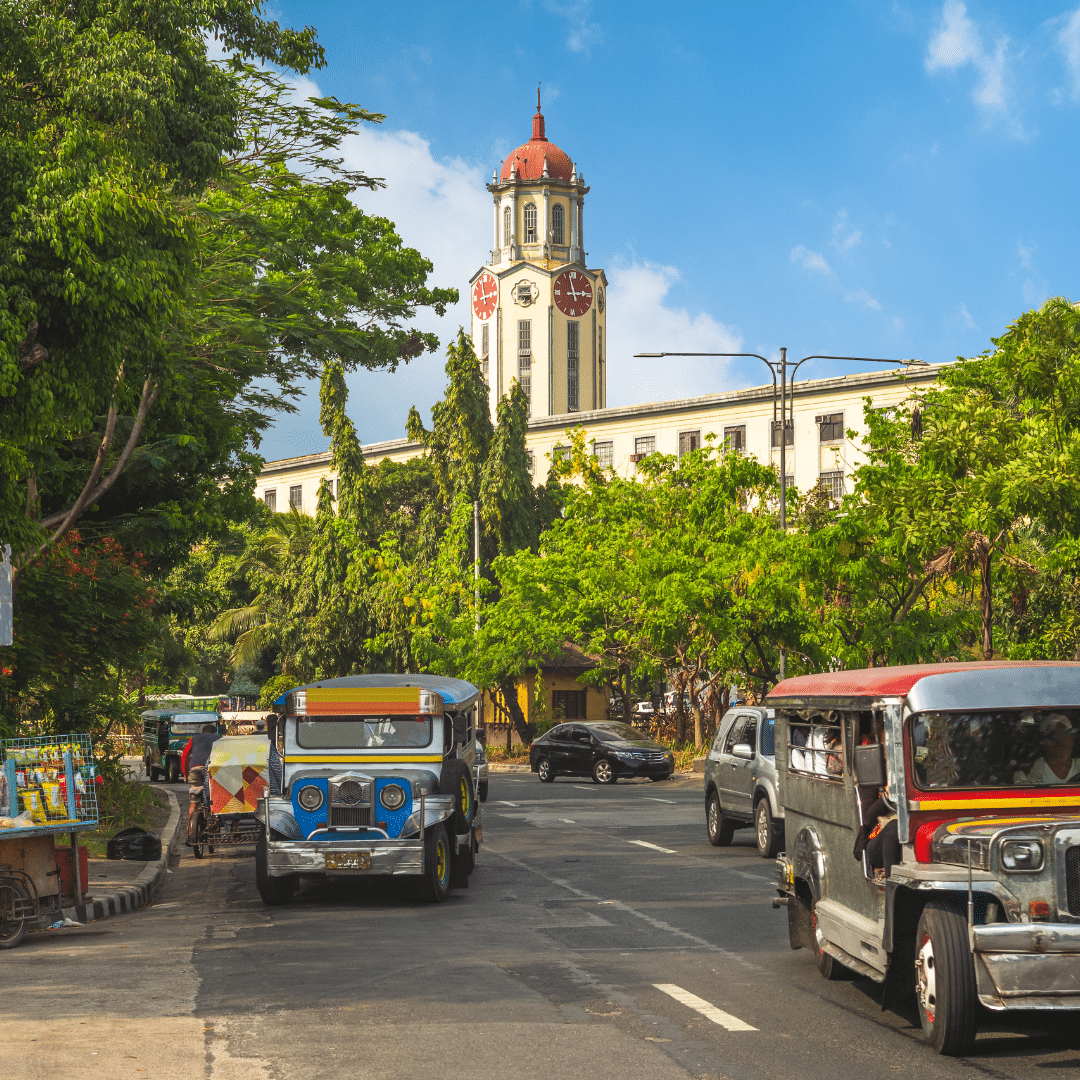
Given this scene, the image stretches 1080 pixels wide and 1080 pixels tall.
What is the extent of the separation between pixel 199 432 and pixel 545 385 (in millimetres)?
102210

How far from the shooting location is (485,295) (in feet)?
422

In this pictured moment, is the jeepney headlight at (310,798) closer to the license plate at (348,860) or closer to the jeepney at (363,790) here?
the jeepney at (363,790)

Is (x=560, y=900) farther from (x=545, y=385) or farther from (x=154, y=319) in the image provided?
(x=545, y=385)

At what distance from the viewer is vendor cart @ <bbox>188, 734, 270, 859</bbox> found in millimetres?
20234

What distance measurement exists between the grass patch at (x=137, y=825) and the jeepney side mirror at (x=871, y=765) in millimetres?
8992

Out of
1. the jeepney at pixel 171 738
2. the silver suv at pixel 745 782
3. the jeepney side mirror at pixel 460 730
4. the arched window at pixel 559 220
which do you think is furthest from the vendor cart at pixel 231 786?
the arched window at pixel 559 220

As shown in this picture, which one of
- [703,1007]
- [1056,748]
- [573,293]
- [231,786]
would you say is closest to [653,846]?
[231,786]

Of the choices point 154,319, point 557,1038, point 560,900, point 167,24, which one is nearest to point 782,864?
point 557,1038

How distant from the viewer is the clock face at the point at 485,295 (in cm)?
12725

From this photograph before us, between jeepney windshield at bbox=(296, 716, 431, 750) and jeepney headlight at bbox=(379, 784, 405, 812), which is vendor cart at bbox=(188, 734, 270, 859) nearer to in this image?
jeepney windshield at bbox=(296, 716, 431, 750)

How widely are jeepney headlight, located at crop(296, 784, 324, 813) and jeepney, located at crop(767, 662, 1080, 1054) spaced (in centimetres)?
659

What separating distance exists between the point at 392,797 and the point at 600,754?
75.4 ft

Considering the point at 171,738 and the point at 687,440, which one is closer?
the point at 171,738

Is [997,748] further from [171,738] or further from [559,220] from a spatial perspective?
[559,220]
